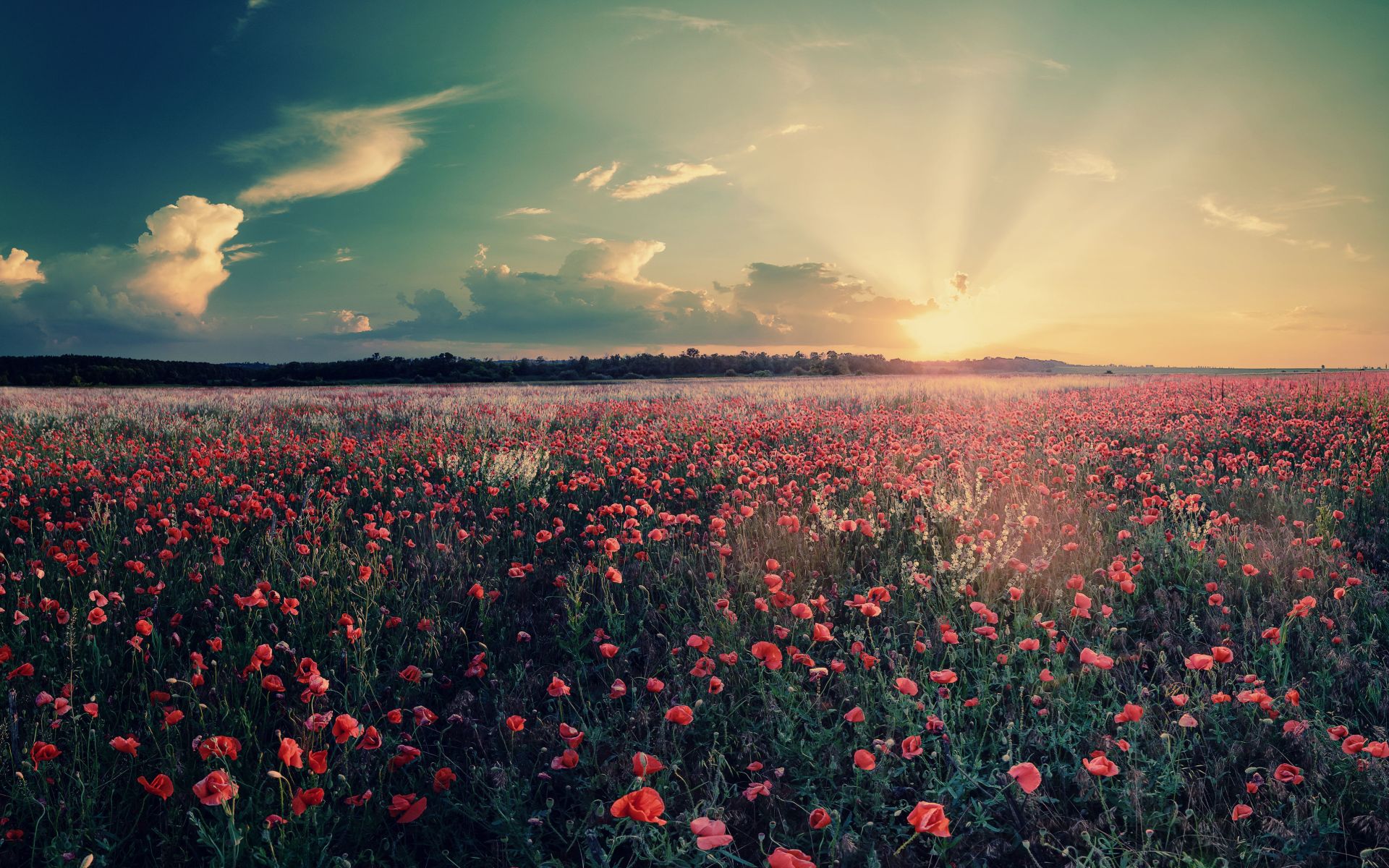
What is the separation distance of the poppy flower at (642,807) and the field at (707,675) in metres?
0.01

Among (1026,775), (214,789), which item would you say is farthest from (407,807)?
(1026,775)

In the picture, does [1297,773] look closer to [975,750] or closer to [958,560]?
[975,750]

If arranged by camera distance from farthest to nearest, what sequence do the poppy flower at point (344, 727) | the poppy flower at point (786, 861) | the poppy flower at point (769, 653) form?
the poppy flower at point (769, 653)
the poppy flower at point (344, 727)
the poppy flower at point (786, 861)

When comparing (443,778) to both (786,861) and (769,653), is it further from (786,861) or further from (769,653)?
(786,861)

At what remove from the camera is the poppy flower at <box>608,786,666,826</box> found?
4.90 ft

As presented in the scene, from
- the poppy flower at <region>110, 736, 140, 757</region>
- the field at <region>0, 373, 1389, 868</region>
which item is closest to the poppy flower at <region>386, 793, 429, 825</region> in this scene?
the field at <region>0, 373, 1389, 868</region>

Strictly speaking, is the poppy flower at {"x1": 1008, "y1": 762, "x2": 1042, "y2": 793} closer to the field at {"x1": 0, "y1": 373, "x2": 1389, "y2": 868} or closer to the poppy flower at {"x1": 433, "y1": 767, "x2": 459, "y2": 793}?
the field at {"x1": 0, "y1": 373, "x2": 1389, "y2": 868}

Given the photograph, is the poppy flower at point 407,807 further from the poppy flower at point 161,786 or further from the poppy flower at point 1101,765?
the poppy flower at point 1101,765

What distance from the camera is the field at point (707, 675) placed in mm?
2227

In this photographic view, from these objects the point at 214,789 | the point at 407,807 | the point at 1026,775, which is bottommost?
the point at 407,807

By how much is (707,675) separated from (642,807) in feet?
4.35

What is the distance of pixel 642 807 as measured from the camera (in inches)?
61.2

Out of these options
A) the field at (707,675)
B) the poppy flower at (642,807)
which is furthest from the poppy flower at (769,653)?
the poppy flower at (642,807)

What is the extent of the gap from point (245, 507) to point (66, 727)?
7.00 ft
